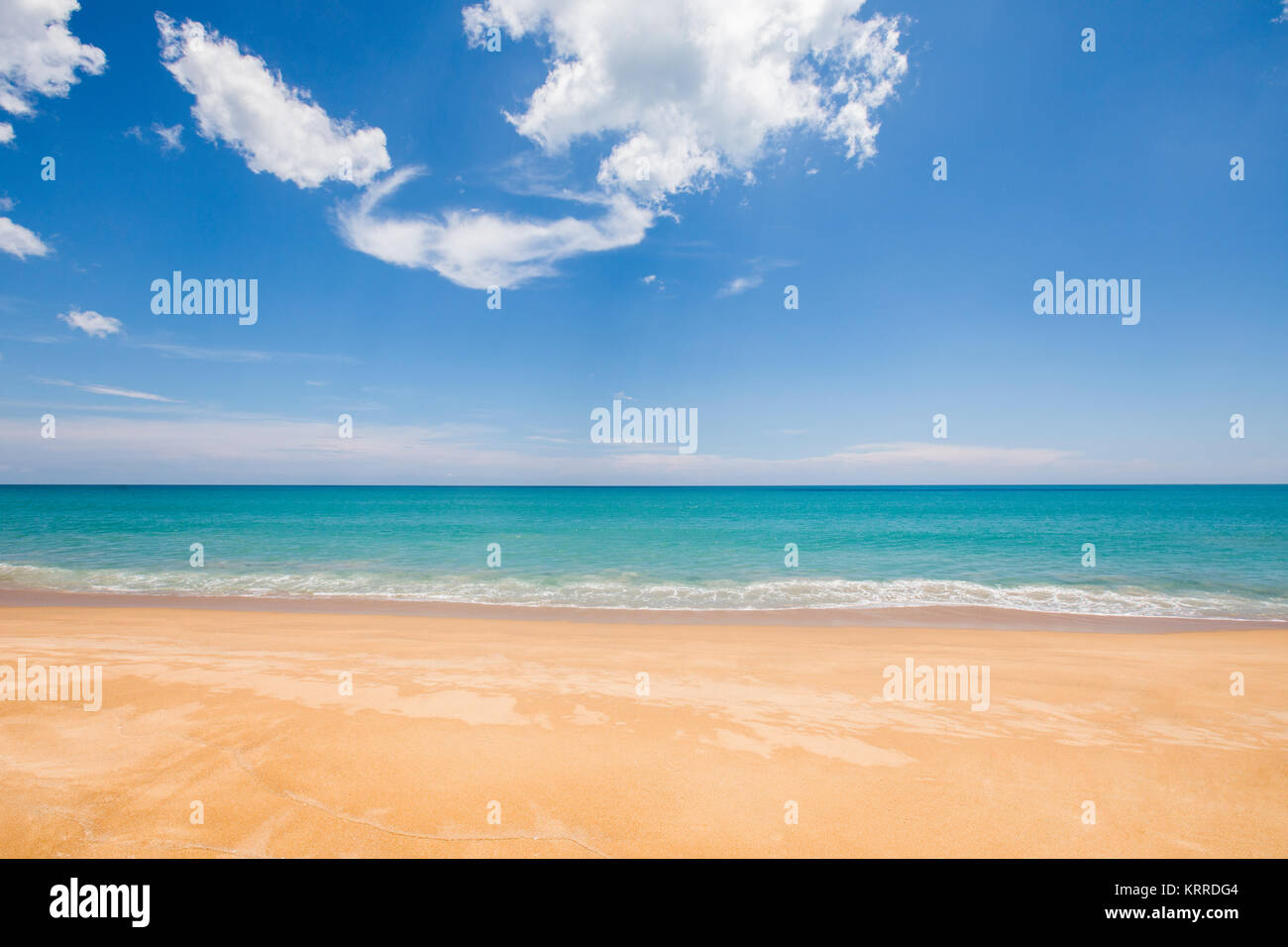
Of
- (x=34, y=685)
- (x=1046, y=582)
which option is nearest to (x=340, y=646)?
(x=34, y=685)

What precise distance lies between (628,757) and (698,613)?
985cm

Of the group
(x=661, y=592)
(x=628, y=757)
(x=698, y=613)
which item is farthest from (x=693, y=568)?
(x=628, y=757)

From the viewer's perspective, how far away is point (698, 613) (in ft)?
49.1

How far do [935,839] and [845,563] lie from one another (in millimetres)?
21014

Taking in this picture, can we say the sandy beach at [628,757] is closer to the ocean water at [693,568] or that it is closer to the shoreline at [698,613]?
the shoreline at [698,613]

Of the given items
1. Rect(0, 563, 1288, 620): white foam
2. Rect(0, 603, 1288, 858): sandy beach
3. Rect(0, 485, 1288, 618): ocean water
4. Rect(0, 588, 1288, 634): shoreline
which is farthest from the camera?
Rect(0, 485, 1288, 618): ocean water

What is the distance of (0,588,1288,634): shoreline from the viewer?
1352 centimetres

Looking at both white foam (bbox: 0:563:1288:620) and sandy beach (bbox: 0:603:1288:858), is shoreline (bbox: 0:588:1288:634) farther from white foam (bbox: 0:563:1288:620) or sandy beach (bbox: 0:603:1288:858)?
sandy beach (bbox: 0:603:1288:858)

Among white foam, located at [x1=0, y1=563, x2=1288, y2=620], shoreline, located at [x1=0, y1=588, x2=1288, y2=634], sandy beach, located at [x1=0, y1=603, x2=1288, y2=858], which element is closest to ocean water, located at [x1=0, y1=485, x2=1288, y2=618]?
white foam, located at [x1=0, y1=563, x2=1288, y2=620]

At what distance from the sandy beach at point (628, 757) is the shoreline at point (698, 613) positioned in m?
4.09

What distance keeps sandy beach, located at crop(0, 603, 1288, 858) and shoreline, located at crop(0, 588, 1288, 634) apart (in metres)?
4.09

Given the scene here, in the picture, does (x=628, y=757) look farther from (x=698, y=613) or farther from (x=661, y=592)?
(x=661, y=592)

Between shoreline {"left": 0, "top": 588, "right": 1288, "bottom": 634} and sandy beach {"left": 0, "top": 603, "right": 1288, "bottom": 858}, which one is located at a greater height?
sandy beach {"left": 0, "top": 603, "right": 1288, "bottom": 858}
